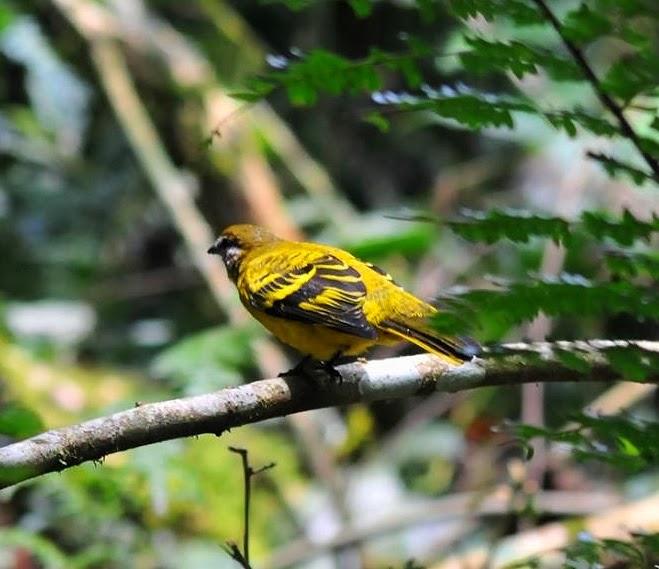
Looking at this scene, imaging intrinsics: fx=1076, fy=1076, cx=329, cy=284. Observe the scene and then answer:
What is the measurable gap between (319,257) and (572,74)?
1.07 meters

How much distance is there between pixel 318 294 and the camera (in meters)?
2.45

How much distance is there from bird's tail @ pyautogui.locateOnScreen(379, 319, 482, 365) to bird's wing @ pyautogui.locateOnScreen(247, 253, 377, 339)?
6 centimetres

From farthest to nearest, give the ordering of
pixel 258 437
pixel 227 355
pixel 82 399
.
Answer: pixel 258 437, pixel 82 399, pixel 227 355

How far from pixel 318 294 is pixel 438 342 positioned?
428 mm

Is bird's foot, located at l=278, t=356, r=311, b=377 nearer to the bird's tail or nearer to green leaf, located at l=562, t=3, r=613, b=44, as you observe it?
the bird's tail

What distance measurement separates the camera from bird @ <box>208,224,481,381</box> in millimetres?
2365

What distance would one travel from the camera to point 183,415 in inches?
64.8

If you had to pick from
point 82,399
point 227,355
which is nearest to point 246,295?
point 227,355

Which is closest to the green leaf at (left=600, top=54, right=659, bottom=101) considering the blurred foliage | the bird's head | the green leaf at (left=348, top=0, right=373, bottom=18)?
the green leaf at (left=348, top=0, right=373, bottom=18)

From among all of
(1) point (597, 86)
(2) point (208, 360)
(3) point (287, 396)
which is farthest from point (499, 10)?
(2) point (208, 360)

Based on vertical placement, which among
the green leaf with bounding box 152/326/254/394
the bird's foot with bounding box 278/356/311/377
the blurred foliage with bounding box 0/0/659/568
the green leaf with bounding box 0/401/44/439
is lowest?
the blurred foliage with bounding box 0/0/659/568

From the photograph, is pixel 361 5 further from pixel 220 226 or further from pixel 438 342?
pixel 220 226

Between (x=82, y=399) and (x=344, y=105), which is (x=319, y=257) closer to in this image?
(x=82, y=399)

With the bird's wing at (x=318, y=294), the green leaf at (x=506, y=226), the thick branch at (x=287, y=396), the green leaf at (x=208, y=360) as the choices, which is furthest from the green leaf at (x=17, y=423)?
the green leaf at (x=208, y=360)
